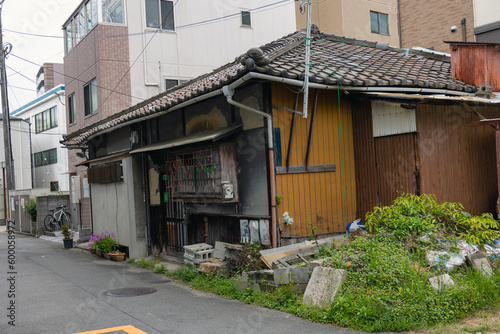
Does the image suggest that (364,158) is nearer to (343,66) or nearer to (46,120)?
(343,66)

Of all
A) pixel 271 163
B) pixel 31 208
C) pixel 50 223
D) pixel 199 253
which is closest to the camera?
pixel 271 163

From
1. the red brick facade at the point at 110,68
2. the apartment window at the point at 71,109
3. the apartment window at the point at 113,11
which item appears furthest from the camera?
the apartment window at the point at 71,109

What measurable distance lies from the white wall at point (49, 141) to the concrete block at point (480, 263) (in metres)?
27.5

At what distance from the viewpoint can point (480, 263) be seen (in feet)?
23.0

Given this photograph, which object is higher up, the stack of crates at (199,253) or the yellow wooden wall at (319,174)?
the yellow wooden wall at (319,174)

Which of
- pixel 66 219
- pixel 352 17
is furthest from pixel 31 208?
pixel 352 17

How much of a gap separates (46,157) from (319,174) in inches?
1217

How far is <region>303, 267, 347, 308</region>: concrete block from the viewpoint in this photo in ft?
21.8

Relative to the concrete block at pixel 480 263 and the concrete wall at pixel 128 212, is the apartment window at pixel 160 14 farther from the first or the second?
the concrete block at pixel 480 263

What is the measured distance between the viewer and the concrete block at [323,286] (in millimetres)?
6656

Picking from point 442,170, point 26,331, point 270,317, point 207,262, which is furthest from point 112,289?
point 442,170

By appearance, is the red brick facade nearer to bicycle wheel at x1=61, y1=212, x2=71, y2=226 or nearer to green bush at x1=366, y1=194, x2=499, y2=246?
bicycle wheel at x1=61, y1=212, x2=71, y2=226

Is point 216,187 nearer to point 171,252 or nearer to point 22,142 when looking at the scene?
point 171,252

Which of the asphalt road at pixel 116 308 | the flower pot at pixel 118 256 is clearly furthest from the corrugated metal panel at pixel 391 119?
the flower pot at pixel 118 256
